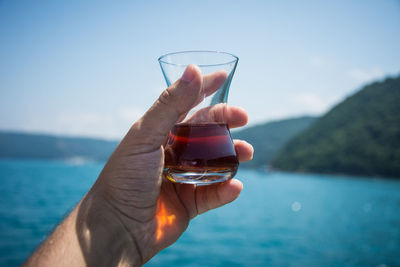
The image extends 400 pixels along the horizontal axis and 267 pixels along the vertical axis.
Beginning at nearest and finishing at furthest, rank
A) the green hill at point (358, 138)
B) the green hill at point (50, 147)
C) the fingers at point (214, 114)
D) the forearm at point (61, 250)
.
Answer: the forearm at point (61, 250)
the fingers at point (214, 114)
the green hill at point (358, 138)
the green hill at point (50, 147)

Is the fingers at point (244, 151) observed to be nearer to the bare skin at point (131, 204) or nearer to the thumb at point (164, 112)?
the bare skin at point (131, 204)

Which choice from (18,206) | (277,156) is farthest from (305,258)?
(277,156)

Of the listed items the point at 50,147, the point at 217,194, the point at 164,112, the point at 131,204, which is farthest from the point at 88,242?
the point at 50,147

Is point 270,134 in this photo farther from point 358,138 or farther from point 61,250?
point 61,250

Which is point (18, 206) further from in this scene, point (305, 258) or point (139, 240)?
point (139, 240)

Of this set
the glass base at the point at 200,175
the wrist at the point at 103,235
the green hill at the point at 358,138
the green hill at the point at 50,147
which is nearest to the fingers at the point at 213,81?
the glass base at the point at 200,175
